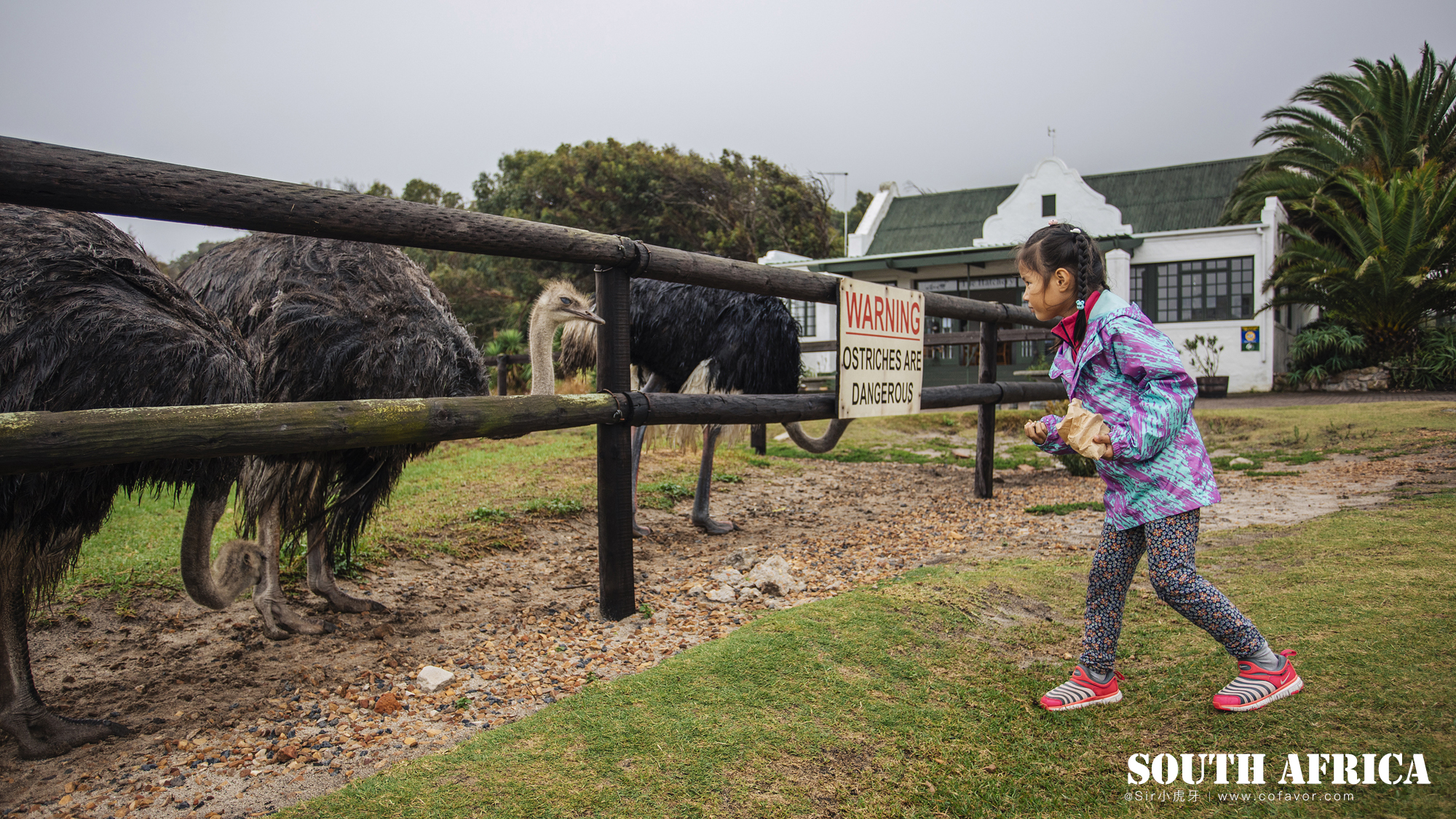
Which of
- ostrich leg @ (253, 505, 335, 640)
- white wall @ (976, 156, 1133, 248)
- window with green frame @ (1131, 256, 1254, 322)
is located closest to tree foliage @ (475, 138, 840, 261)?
white wall @ (976, 156, 1133, 248)

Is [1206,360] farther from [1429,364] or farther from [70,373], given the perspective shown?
[70,373]

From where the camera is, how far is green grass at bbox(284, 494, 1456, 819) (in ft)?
6.29

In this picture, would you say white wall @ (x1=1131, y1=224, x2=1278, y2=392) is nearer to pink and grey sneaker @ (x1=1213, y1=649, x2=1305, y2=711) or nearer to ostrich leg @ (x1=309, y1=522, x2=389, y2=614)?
pink and grey sneaker @ (x1=1213, y1=649, x2=1305, y2=711)

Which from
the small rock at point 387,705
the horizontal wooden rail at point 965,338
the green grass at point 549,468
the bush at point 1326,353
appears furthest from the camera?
the bush at point 1326,353

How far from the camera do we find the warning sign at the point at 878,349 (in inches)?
192

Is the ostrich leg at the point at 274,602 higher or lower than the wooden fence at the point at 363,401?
lower

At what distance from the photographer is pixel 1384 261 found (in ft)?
48.1

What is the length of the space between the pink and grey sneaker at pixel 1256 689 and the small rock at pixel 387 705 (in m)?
2.30

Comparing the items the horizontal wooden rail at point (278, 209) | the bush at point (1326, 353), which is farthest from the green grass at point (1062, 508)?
the bush at point (1326, 353)

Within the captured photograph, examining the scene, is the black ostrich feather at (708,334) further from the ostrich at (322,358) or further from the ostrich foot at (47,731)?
the ostrich foot at (47,731)

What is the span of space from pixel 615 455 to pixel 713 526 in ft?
6.99

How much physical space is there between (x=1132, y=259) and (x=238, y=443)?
59.8ft

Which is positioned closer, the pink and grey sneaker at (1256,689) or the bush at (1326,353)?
the pink and grey sneaker at (1256,689)

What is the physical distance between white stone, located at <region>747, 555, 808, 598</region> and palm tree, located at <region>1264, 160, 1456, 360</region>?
47.5 feet
